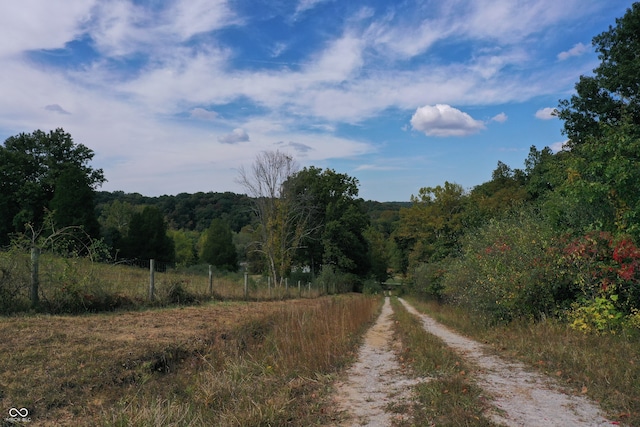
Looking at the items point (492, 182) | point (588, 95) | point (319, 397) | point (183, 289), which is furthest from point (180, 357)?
point (492, 182)

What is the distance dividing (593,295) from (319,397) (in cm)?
733

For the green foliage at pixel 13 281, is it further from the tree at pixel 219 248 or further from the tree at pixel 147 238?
the tree at pixel 219 248

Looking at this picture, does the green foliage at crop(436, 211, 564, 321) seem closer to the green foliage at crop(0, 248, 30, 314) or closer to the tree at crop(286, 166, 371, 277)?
the green foliage at crop(0, 248, 30, 314)

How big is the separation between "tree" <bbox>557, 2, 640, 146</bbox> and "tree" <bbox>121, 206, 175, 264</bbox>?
158ft

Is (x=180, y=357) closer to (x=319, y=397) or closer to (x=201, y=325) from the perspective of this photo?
(x=201, y=325)

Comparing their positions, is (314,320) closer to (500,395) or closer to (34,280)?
(500,395)

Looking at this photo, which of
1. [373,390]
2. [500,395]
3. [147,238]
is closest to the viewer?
[500,395]

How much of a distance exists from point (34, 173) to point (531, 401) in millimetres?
52499

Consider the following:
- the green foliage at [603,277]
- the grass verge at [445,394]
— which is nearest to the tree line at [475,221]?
the green foliage at [603,277]

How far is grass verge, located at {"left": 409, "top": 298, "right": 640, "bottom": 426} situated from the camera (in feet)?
16.6

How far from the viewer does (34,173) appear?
149 ft

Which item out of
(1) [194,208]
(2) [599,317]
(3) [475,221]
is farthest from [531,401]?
(1) [194,208]

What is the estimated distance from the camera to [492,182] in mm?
55156

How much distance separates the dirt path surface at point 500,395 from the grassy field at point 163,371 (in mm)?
370
